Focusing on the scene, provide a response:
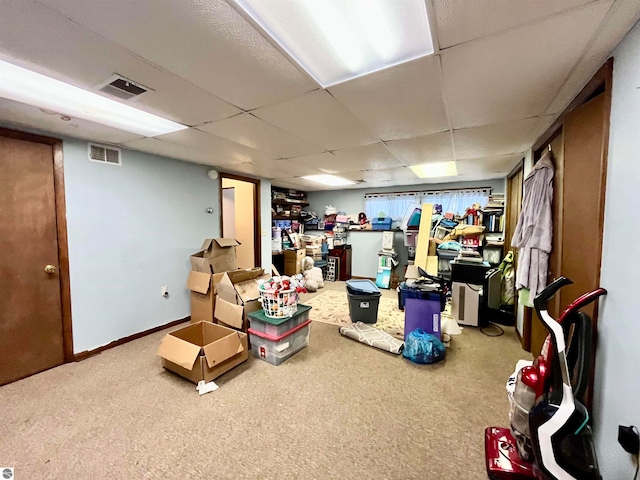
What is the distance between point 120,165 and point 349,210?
14.4 ft

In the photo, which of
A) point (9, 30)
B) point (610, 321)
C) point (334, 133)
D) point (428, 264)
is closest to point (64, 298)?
point (9, 30)

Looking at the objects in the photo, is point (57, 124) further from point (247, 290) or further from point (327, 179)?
point (327, 179)

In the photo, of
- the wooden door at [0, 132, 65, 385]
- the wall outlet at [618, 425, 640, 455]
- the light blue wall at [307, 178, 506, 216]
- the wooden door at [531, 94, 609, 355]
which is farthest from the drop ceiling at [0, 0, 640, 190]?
the light blue wall at [307, 178, 506, 216]

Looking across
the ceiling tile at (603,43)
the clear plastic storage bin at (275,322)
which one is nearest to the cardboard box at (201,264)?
the clear plastic storage bin at (275,322)

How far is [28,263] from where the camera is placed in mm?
2238

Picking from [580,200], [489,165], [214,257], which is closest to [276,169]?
[214,257]

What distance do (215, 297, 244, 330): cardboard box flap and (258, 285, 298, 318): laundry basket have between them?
0.35 m

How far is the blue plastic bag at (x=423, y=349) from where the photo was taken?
243 centimetres

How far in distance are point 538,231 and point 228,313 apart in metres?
2.92

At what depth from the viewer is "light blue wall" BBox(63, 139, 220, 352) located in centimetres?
251

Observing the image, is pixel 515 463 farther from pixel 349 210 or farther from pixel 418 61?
pixel 349 210

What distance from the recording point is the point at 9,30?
1.09 metres

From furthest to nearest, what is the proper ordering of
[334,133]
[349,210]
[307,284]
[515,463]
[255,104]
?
[349,210] → [307,284] → [334,133] → [255,104] → [515,463]

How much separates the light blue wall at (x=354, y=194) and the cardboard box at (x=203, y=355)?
14.0 feet
